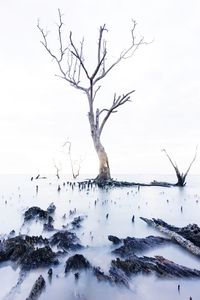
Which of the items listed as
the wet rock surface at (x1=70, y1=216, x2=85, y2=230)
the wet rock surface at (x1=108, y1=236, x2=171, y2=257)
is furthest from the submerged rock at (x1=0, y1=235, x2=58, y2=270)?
the wet rock surface at (x1=70, y1=216, x2=85, y2=230)

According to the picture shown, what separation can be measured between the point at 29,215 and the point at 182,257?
4685 mm

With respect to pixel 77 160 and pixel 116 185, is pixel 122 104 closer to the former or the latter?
pixel 116 185

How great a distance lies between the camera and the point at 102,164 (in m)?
21.2

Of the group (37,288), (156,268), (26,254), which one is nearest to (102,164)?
(26,254)

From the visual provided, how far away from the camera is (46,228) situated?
671 cm

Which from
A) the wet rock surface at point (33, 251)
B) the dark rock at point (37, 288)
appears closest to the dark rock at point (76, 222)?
the wet rock surface at point (33, 251)

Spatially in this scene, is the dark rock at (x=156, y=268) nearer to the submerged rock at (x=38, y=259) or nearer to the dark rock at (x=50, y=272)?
the dark rock at (x=50, y=272)

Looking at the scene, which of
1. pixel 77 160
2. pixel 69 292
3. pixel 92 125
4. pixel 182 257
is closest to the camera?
pixel 69 292

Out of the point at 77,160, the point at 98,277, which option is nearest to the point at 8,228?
the point at 98,277

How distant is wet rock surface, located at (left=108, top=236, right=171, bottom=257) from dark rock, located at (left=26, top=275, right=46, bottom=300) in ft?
5.19

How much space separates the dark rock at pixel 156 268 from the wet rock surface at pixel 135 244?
612 millimetres

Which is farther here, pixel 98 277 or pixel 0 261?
pixel 0 261

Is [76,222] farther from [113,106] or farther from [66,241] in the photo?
[113,106]

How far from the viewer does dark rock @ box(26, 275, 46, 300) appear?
10.6ft
